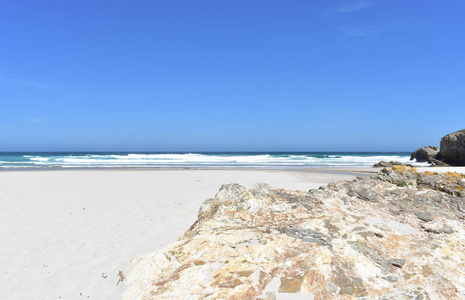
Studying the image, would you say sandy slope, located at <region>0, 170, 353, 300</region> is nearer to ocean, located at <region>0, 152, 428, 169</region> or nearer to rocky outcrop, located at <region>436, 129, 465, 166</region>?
ocean, located at <region>0, 152, 428, 169</region>

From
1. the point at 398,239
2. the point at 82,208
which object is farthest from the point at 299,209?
the point at 82,208

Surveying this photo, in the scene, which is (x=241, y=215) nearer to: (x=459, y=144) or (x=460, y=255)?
(x=460, y=255)

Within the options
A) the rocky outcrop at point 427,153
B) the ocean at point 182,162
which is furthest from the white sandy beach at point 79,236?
the rocky outcrop at point 427,153

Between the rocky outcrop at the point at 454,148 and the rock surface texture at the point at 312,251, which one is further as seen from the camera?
the rocky outcrop at the point at 454,148

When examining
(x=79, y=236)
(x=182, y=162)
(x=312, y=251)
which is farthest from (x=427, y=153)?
(x=79, y=236)

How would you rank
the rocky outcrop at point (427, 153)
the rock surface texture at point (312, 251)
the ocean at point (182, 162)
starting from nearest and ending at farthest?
the rock surface texture at point (312, 251) → the ocean at point (182, 162) → the rocky outcrop at point (427, 153)

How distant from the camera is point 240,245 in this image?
370 cm

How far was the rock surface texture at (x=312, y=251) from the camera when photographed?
119 inches

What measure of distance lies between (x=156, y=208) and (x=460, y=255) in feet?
25.6

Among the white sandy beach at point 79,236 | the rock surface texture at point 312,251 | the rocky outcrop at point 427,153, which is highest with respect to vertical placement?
the rocky outcrop at point 427,153

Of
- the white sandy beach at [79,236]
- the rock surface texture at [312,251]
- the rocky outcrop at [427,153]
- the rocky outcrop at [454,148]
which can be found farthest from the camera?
the rocky outcrop at [427,153]

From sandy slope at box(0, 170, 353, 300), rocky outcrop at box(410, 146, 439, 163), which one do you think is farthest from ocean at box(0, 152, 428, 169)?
sandy slope at box(0, 170, 353, 300)

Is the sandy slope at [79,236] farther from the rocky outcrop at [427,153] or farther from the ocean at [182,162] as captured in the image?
the rocky outcrop at [427,153]

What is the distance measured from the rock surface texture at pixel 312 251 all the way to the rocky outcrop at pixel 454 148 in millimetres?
36102
